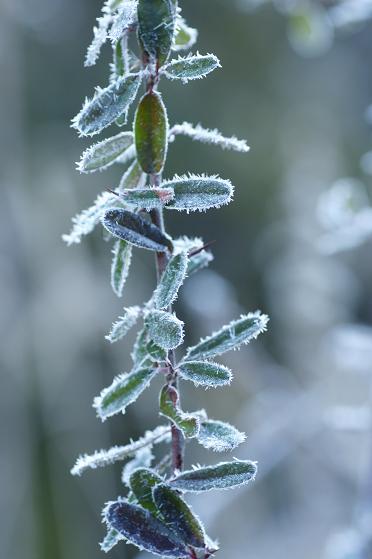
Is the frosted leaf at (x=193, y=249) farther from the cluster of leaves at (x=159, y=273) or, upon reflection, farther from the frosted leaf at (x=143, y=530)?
the frosted leaf at (x=143, y=530)

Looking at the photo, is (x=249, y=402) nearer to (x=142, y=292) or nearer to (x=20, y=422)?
(x=142, y=292)

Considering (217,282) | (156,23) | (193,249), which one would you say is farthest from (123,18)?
(217,282)

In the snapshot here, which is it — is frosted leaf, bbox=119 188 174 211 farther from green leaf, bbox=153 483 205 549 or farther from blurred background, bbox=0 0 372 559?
blurred background, bbox=0 0 372 559

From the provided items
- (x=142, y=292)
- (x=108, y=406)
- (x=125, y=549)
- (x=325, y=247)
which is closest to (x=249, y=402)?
(x=142, y=292)

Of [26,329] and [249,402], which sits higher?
[26,329]

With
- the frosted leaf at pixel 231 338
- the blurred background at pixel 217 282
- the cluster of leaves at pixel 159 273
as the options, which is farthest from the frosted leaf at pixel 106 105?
the blurred background at pixel 217 282

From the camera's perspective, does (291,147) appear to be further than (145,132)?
Yes

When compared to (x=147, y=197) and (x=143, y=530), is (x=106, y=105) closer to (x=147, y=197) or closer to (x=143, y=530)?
(x=147, y=197)
